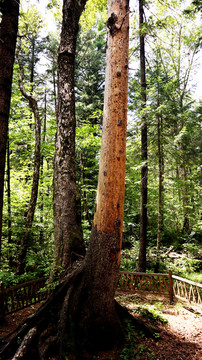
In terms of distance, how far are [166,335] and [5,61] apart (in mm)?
6074

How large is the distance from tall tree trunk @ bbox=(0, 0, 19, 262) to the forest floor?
323cm

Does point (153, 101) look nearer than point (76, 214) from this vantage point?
No

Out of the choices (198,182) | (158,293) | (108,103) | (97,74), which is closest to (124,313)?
(108,103)

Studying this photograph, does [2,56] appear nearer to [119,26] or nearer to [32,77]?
[119,26]

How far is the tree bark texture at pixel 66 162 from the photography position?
4586 mm

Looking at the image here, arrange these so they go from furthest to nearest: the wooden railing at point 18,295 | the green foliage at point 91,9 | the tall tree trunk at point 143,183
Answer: the tall tree trunk at point 143,183, the green foliage at point 91,9, the wooden railing at point 18,295

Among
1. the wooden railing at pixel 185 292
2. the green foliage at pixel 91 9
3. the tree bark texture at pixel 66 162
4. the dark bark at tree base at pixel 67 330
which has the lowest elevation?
the wooden railing at pixel 185 292

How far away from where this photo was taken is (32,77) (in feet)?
51.9

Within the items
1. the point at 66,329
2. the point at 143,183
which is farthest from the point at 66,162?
the point at 143,183

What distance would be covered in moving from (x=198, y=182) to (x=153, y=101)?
6682mm

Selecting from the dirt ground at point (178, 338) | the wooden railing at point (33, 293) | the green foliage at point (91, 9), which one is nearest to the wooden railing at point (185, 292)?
the wooden railing at point (33, 293)

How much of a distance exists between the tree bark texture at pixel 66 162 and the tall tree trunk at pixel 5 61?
1629 mm

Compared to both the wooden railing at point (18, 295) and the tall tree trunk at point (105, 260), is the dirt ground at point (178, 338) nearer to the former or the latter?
the tall tree trunk at point (105, 260)

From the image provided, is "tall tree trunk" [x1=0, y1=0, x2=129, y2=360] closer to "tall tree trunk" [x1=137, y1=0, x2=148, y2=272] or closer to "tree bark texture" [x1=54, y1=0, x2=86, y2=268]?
"tree bark texture" [x1=54, y1=0, x2=86, y2=268]
